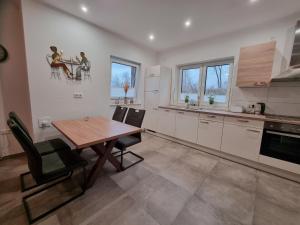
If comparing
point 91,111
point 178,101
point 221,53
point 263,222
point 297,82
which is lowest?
point 263,222

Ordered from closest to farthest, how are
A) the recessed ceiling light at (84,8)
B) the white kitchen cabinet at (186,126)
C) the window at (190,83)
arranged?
1. the recessed ceiling light at (84,8)
2. the white kitchen cabinet at (186,126)
3. the window at (190,83)

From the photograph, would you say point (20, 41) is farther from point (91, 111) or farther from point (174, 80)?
point (174, 80)

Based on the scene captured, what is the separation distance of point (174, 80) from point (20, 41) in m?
3.47

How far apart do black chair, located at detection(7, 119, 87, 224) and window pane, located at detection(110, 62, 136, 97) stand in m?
2.15

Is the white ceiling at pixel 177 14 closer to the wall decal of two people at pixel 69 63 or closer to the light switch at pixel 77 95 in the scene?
the wall decal of two people at pixel 69 63

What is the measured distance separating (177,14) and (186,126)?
227 centimetres

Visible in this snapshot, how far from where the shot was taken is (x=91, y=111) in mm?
3051

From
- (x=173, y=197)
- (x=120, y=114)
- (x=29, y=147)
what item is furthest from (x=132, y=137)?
(x=29, y=147)

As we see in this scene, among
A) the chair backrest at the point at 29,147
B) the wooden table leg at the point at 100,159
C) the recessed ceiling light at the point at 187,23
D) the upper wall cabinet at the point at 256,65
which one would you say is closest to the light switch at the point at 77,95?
the wooden table leg at the point at 100,159

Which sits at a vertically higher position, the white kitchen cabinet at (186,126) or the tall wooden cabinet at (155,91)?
the tall wooden cabinet at (155,91)

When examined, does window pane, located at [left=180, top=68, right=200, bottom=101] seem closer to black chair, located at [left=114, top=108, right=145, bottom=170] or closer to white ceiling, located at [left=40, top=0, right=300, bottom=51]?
white ceiling, located at [left=40, top=0, right=300, bottom=51]

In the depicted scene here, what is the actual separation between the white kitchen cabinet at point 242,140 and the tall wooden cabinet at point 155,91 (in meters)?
1.85

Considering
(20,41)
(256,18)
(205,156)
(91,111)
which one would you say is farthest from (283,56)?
(20,41)

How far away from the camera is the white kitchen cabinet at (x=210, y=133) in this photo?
108 inches
